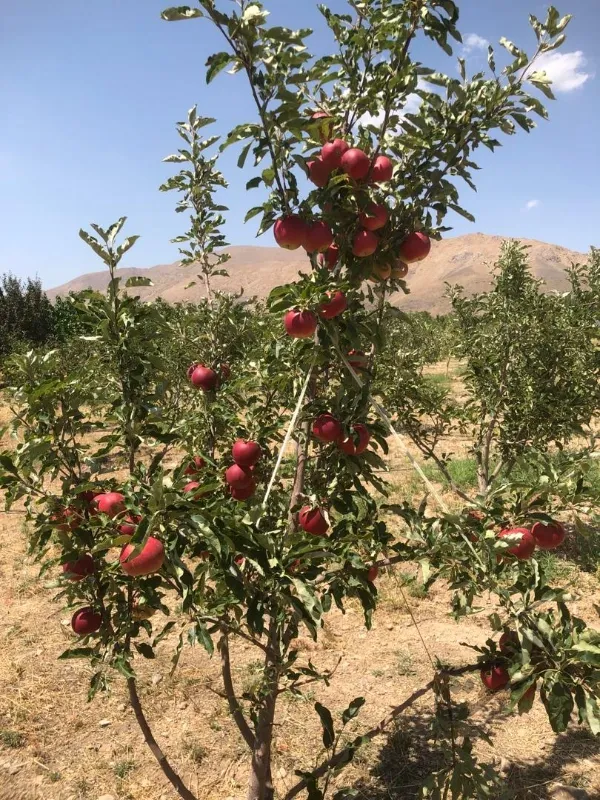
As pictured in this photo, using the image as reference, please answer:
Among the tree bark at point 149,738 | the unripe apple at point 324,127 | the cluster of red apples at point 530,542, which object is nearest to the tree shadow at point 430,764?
the tree bark at point 149,738

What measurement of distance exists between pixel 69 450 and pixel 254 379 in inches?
31.5

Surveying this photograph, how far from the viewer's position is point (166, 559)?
1537 mm

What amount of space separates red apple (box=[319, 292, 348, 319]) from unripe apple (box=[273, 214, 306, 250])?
0.20 metres

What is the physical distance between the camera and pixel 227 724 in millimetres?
3762

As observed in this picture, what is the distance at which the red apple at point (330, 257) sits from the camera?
1917 millimetres

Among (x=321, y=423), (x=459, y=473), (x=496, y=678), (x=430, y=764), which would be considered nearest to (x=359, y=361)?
(x=321, y=423)

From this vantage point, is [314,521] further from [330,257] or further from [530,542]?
[330,257]

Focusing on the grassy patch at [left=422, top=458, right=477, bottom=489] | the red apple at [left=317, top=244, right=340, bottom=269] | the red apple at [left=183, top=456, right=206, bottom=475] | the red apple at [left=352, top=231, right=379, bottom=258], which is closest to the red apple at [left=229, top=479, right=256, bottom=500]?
the red apple at [left=183, top=456, right=206, bottom=475]

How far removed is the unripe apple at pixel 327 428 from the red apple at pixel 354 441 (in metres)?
0.03

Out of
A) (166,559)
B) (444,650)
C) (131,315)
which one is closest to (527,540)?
(166,559)

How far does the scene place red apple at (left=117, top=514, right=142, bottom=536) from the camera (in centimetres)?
159

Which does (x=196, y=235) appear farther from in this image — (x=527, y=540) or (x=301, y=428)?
(x=527, y=540)

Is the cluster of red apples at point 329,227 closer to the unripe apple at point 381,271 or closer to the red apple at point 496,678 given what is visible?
the unripe apple at point 381,271

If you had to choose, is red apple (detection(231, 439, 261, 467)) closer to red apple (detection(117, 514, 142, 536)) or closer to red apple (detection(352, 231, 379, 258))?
red apple (detection(117, 514, 142, 536))
